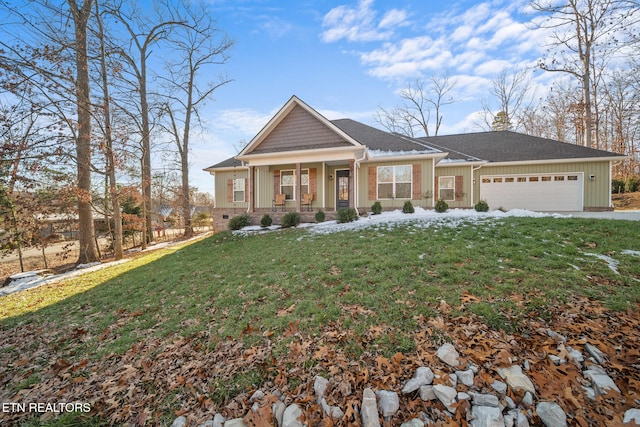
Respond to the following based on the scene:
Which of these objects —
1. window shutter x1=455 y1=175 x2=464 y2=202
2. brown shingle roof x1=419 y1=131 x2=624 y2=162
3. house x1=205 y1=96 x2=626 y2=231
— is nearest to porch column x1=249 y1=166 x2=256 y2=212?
house x1=205 y1=96 x2=626 y2=231

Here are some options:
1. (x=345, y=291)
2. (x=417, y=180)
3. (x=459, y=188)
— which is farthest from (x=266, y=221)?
(x=459, y=188)

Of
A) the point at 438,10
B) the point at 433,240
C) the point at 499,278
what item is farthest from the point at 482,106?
the point at 499,278

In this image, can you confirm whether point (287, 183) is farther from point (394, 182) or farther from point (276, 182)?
point (394, 182)

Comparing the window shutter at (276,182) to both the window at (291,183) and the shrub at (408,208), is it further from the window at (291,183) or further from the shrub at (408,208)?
the shrub at (408,208)

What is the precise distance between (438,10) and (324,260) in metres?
10.9

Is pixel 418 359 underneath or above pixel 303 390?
above

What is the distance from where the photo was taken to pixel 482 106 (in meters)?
25.2

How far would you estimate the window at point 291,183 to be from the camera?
13609mm

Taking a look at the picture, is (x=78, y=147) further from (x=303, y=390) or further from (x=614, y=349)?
(x=614, y=349)

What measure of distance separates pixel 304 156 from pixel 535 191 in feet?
39.0

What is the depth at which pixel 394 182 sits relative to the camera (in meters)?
12.4

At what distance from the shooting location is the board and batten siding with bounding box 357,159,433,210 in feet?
39.1

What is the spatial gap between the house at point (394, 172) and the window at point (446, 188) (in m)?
0.05

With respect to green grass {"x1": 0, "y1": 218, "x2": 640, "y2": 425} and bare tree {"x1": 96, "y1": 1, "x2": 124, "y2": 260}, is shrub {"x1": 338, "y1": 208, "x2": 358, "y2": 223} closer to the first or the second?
green grass {"x1": 0, "y1": 218, "x2": 640, "y2": 425}
